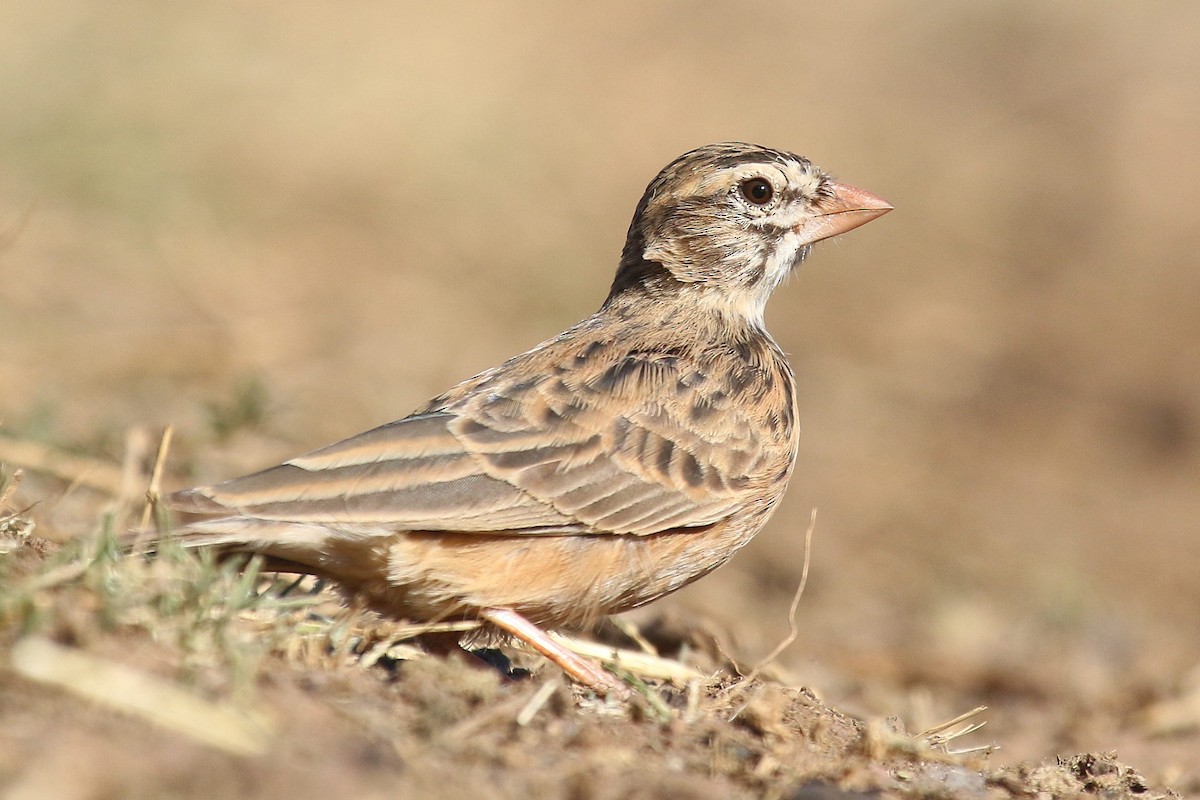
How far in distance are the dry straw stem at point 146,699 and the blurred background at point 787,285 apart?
8.15 feet

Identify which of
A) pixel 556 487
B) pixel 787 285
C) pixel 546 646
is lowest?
pixel 546 646

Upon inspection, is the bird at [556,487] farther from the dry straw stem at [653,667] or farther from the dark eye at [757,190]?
the dark eye at [757,190]

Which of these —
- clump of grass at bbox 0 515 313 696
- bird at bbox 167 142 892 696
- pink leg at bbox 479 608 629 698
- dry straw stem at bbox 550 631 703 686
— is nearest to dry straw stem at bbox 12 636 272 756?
clump of grass at bbox 0 515 313 696

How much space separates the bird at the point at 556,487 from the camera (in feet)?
16.0

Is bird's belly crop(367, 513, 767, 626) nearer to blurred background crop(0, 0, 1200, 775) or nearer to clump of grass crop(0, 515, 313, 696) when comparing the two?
clump of grass crop(0, 515, 313, 696)

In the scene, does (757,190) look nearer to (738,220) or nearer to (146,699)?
(738,220)

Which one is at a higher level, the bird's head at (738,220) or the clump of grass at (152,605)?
the bird's head at (738,220)

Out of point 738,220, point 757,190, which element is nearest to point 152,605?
point 738,220

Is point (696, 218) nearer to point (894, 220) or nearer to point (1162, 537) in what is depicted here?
point (1162, 537)

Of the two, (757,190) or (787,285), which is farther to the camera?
(787,285)

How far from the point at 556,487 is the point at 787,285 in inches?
469

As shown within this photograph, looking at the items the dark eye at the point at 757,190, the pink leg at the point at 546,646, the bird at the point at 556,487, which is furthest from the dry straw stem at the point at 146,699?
the dark eye at the point at 757,190

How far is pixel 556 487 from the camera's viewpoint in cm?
530

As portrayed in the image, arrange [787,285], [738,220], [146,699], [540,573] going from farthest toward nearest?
[787,285]
[738,220]
[540,573]
[146,699]
